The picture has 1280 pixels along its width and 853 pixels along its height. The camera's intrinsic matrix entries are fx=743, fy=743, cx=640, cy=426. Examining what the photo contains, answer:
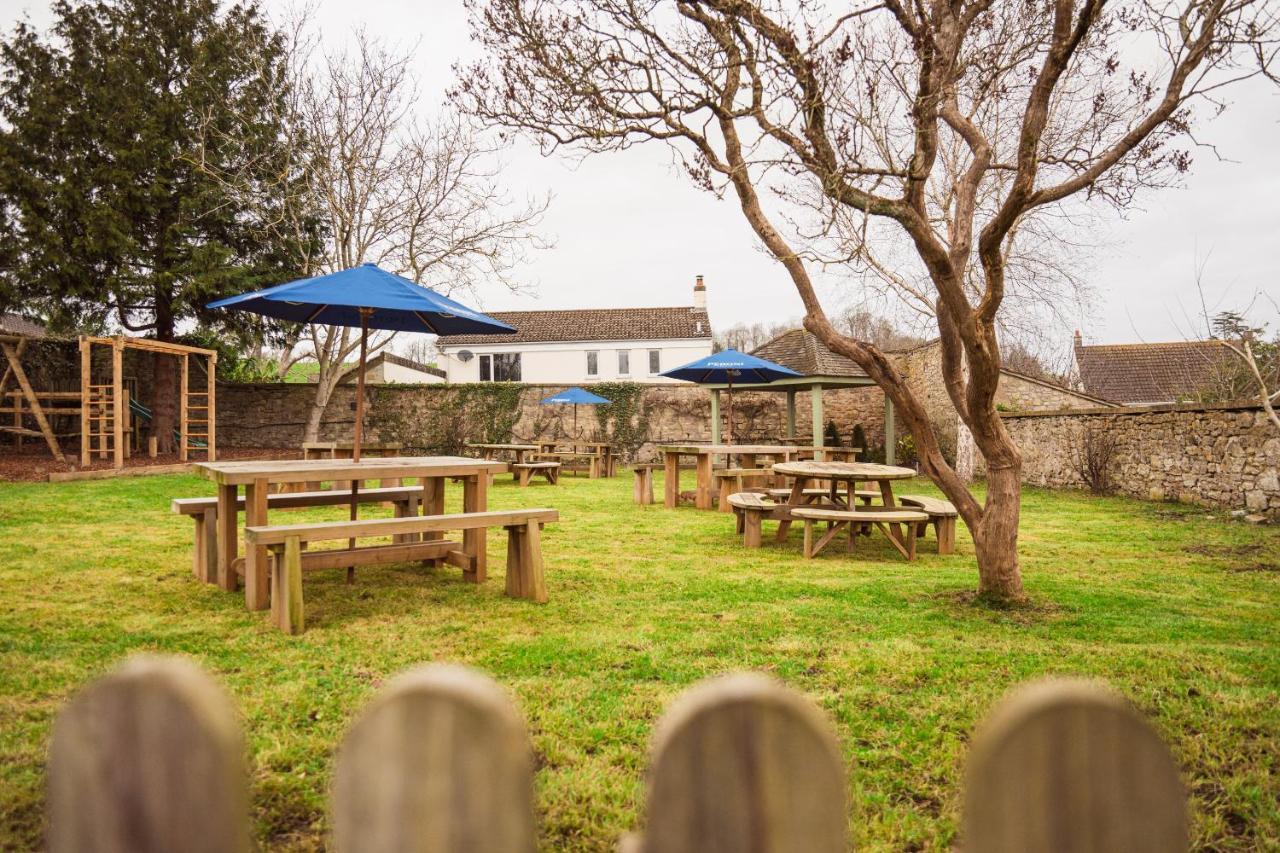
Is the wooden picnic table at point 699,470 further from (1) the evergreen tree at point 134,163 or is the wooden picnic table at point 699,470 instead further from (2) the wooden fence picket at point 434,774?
(1) the evergreen tree at point 134,163

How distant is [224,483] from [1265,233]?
1296cm

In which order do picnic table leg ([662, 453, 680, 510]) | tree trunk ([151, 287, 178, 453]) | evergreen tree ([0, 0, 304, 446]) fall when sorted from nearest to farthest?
picnic table leg ([662, 453, 680, 510]) < evergreen tree ([0, 0, 304, 446]) < tree trunk ([151, 287, 178, 453])

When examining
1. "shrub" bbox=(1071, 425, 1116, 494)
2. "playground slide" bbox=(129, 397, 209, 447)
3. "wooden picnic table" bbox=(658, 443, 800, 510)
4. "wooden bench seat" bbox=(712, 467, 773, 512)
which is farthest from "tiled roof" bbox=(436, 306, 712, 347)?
"wooden bench seat" bbox=(712, 467, 773, 512)

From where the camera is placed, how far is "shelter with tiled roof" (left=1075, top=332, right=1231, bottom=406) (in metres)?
26.7

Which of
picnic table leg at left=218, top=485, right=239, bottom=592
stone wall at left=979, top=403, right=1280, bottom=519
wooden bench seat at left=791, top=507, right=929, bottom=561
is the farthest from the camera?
stone wall at left=979, top=403, right=1280, bottom=519

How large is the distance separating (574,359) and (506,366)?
10.7ft

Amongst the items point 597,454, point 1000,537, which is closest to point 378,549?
point 1000,537

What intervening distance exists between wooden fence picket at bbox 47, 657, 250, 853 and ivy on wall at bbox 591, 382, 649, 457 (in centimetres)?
1992

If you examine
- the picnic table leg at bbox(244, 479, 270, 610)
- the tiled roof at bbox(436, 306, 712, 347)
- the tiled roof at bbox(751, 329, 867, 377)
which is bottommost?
the picnic table leg at bbox(244, 479, 270, 610)

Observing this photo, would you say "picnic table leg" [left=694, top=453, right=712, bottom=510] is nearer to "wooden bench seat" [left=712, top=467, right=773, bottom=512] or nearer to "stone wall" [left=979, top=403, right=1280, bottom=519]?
"wooden bench seat" [left=712, top=467, right=773, bottom=512]

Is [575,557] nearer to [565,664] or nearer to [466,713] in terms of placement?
[565,664]

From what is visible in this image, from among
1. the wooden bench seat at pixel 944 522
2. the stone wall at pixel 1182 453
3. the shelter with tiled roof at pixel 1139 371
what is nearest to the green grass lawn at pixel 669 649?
the wooden bench seat at pixel 944 522

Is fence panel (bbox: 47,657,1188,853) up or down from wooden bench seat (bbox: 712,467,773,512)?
up

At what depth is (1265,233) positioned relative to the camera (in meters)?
10.3
